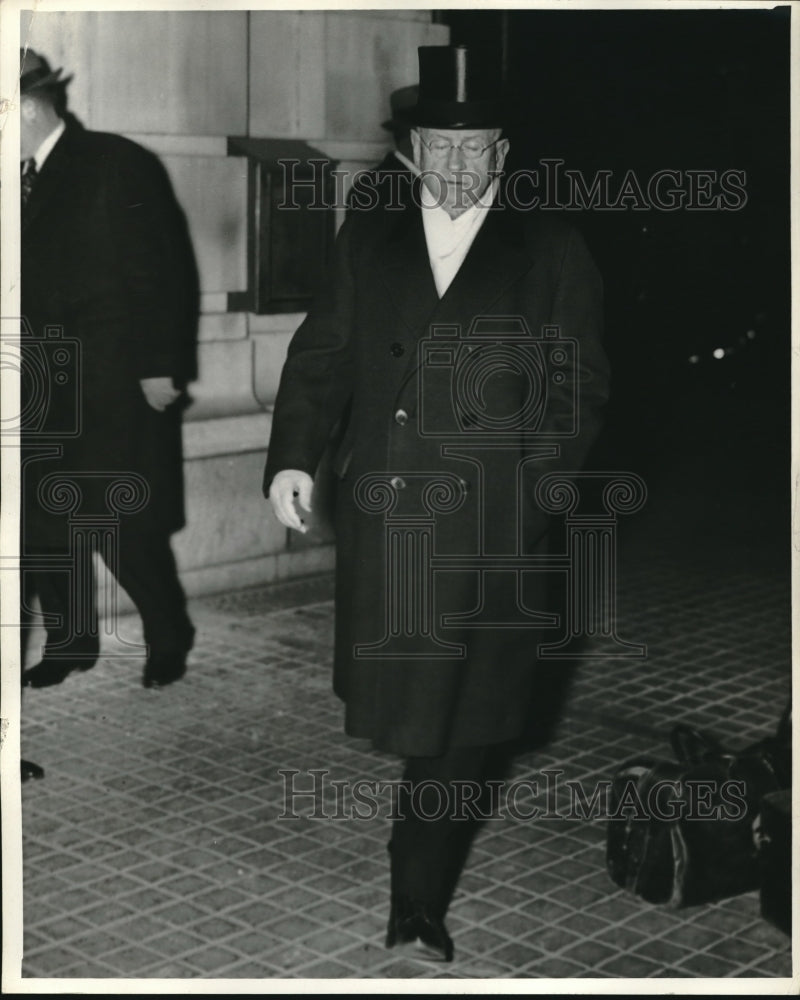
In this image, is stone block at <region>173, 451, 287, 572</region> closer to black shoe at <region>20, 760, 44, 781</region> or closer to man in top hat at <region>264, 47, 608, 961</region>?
black shoe at <region>20, 760, 44, 781</region>

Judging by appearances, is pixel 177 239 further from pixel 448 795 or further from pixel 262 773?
pixel 448 795

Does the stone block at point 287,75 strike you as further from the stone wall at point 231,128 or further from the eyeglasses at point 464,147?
the eyeglasses at point 464,147

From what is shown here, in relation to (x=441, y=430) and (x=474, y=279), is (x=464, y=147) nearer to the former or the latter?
(x=474, y=279)

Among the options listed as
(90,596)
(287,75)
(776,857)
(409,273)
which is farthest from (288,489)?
(287,75)

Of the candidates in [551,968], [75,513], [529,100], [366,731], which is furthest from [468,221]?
[529,100]

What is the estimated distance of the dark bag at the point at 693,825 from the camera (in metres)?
4.55

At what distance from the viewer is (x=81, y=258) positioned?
6.09 m

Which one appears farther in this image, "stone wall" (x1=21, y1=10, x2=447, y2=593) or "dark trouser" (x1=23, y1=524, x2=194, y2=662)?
"stone wall" (x1=21, y1=10, x2=447, y2=593)

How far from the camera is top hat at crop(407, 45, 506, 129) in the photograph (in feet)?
12.8

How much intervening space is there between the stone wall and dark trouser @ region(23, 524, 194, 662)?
892mm

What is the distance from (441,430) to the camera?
408 cm

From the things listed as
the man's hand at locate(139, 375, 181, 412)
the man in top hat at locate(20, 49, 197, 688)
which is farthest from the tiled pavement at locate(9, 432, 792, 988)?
the man's hand at locate(139, 375, 181, 412)

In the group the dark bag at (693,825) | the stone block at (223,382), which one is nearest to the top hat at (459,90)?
the dark bag at (693,825)

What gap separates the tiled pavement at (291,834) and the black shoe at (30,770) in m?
0.05
